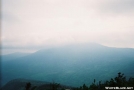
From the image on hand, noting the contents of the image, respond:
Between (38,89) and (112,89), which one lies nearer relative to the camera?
(112,89)

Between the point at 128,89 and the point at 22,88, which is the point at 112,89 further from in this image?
the point at 22,88

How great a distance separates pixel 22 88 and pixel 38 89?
159 feet

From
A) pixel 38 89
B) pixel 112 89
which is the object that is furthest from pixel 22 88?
pixel 112 89

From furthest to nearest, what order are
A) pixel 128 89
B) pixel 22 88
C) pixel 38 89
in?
1. pixel 22 88
2. pixel 38 89
3. pixel 128 89

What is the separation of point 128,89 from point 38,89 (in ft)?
404

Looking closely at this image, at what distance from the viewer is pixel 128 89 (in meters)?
41.4

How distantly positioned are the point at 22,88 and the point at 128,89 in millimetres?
170903

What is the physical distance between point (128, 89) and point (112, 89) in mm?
3625

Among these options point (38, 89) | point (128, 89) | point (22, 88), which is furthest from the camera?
point (22, 88)

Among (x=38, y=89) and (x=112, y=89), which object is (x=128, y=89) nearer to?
(x=112, y=89)

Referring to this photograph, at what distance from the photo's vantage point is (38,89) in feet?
511

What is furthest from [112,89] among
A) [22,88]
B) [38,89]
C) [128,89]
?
[22,88]

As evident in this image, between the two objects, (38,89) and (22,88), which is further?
(22,88)

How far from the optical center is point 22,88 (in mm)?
197500
